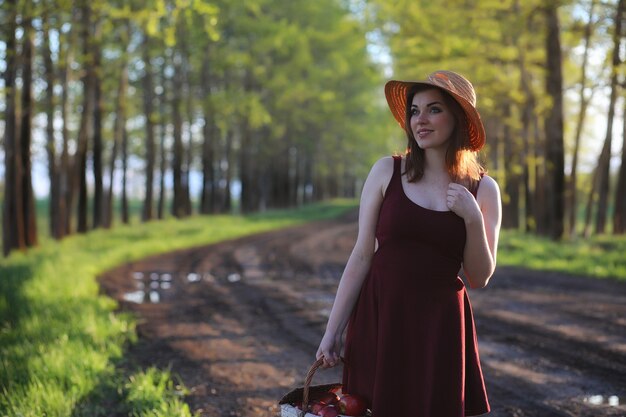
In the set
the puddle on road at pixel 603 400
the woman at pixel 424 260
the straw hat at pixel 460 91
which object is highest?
the straw hat at pixel 460 91

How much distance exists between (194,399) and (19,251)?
37.6 ft

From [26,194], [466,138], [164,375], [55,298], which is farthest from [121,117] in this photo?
[466,138]

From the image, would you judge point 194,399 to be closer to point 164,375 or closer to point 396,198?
point 164,375

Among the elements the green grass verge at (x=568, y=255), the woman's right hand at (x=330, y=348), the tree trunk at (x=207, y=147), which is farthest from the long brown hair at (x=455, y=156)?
the tree trunk at (x=207, y=147)

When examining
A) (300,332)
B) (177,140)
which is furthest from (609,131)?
(177,140)

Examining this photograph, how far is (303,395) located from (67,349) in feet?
11.0

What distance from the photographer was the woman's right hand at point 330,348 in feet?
9.25

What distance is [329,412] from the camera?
2.70 metres

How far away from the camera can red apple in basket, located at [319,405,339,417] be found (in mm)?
2684

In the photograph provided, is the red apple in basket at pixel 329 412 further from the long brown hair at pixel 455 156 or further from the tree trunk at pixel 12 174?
the tree trunk at pixel 12 174

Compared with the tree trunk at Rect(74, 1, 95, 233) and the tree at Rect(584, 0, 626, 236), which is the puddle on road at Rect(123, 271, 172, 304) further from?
the tree at Rect(584, 0, 626, 236)

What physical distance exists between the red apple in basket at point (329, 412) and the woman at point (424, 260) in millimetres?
138

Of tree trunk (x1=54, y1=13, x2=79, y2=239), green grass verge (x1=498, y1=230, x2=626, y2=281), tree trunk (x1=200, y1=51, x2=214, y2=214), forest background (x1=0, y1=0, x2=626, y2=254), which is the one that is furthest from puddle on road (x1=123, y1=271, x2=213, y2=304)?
tree trunk (x1=200, y1=51, x2=214, y2=214)

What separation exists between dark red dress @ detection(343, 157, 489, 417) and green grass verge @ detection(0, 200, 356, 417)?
2.05 metres
